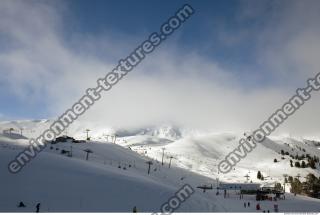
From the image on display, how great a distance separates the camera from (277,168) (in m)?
178

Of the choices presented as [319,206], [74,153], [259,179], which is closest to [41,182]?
[74,153]

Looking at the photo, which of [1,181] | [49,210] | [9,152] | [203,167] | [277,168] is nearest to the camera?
[49,210]

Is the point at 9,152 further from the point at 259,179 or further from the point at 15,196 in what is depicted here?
the point at 259,179

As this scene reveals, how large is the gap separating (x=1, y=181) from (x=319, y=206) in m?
59.5

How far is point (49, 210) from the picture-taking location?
119 ft

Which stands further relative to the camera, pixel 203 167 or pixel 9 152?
pixel 203 167

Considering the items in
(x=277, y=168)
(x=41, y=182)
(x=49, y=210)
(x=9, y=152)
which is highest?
(x=277, y=168)

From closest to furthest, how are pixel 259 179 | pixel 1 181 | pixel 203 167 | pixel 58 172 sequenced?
pixel 1 181
pixel 58 172
pixel 259 179
pixel 203 167

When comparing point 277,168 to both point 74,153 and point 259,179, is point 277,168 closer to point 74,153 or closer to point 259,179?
point 259,179

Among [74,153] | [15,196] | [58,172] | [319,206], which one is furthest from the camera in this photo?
[74,153]

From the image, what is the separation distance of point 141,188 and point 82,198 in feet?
34.6

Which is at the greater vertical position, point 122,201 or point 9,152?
point 9,152

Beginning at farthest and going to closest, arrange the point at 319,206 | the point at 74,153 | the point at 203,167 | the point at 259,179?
the point at 203,167 → the point at 259,179 → the point at 74,153 → the point at 319,206

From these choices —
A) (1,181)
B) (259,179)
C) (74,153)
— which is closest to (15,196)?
(1,181)
